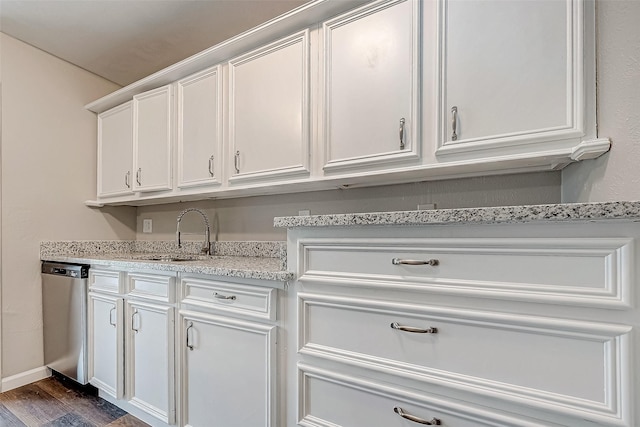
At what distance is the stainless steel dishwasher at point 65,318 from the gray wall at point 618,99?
2644mm

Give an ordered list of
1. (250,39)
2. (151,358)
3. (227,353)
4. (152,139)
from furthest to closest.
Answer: (152,139)
(250,39)
(151,358)
(227,353)

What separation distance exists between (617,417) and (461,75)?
1.14 m

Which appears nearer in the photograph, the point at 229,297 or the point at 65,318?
the point at 229,297

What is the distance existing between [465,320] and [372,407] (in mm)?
430

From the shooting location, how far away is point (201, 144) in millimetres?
2051

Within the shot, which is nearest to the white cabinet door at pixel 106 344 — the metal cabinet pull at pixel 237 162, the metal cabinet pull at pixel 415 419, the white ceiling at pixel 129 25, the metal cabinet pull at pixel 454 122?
the metal cabinet pull at pixel 237 162

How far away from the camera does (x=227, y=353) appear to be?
1.39 meters

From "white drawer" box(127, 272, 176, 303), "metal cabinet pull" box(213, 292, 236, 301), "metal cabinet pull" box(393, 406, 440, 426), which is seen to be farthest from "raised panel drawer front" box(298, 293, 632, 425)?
"white drawer" box(127, 272, 176, 303)

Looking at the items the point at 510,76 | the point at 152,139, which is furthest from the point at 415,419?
the point at 152,139

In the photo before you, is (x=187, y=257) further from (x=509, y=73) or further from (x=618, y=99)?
(x=618, y=99)

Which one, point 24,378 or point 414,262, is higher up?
point 414,262

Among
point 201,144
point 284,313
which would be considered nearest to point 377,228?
point 284,313

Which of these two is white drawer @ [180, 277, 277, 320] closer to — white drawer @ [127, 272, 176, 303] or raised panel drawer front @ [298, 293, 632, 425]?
white drawer @ [127, 272, 176, 303]

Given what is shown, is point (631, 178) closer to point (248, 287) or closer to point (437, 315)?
point (437, 315)
